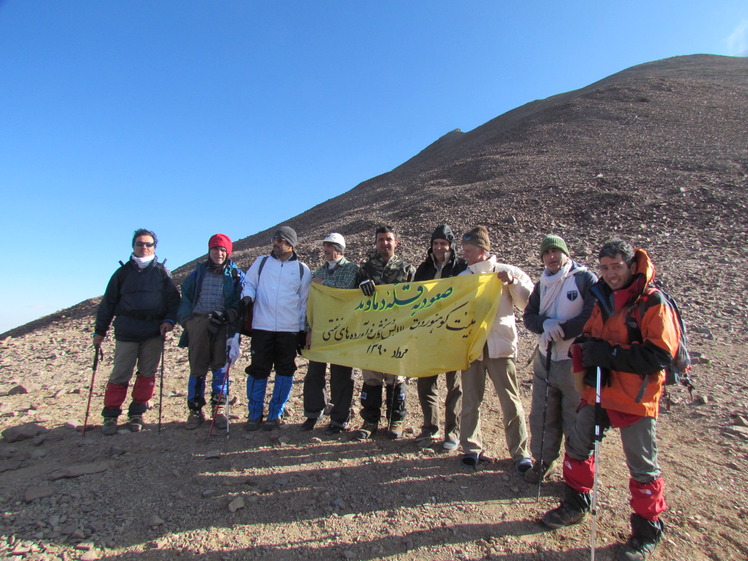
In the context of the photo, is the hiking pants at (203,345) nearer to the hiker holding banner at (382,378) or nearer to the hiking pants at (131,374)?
the hiking pants at (131,374)

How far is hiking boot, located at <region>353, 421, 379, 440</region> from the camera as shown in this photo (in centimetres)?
505

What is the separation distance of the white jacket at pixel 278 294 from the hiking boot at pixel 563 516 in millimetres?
3340

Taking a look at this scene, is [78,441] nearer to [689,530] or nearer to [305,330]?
[305,330]

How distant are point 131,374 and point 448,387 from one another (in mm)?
4071

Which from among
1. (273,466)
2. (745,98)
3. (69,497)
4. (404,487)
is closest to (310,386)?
(273,466)

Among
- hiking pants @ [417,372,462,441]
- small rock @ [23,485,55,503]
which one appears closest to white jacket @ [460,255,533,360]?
hiking pants @ [417,372,462,441]

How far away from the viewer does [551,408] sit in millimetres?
4070

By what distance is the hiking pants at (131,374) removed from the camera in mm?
5391

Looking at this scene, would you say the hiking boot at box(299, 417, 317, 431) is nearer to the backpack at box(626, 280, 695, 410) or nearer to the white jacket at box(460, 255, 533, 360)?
the white jacket at box(460, 255, 533, 360)

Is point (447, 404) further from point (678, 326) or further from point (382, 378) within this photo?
point (678, 326)

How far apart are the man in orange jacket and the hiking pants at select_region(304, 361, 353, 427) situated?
2.61 metres

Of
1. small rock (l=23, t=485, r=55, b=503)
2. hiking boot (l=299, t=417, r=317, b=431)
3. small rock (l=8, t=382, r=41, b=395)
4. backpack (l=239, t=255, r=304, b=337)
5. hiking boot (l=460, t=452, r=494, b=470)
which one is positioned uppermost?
backpack (l=239, t=255, r=304, b=337)

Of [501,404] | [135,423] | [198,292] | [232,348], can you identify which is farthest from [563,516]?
[135,423]

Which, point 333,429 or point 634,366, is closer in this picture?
point 634,366
